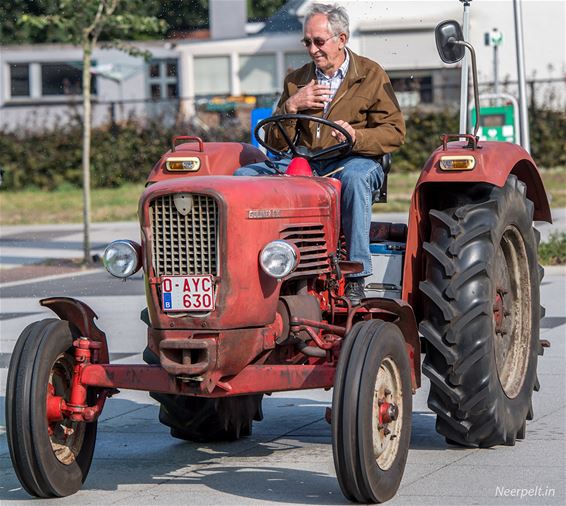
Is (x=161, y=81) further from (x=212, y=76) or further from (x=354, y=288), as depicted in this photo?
(x=354, y=288)

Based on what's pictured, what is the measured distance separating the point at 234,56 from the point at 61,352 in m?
38.3

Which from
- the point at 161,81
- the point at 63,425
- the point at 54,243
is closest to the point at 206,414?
the point at 63,425

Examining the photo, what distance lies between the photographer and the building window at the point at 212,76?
144ft

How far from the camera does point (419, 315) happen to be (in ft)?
22.3

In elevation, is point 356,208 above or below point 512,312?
above

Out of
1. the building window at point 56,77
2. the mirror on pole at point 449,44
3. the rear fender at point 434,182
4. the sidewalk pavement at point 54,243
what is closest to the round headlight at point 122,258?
the rear fender at point 434,182

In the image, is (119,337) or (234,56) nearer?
(119,337)

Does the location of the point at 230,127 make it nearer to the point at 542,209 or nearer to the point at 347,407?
the point at 542,209

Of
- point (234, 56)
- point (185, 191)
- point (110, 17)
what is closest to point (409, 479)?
point (185, 191)

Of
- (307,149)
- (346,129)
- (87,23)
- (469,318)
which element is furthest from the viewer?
(87,23)

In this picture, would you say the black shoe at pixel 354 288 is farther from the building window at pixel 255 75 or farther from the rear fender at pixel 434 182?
the building window at pixel 255 75

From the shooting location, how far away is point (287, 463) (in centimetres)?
656

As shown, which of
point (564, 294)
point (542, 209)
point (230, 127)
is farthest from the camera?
point (230, 127)

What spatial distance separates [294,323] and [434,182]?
1233 mm
